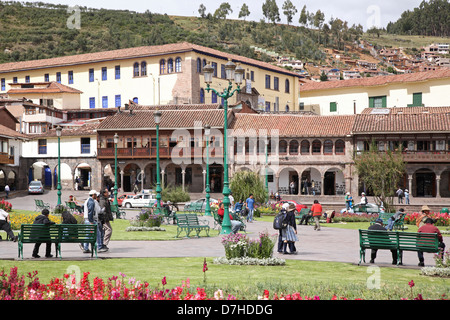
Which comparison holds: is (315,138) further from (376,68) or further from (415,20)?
(415,20)

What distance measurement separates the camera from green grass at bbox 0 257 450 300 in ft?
31.3

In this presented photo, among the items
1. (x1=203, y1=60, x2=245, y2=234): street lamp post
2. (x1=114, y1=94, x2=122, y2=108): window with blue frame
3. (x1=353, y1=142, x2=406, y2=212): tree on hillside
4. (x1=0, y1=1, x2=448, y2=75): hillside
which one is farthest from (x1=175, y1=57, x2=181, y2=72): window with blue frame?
(x1=203, y1=60, x2=245, y2=234): street lamp post

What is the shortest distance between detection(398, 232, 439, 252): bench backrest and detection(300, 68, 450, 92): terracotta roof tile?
54.6m

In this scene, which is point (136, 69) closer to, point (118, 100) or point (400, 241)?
point (118, 100)

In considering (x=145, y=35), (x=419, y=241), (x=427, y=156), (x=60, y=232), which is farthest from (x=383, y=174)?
(x=145, y=35)

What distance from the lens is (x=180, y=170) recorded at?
56125 millimetres

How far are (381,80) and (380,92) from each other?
1354mm

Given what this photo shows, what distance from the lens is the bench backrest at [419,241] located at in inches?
503

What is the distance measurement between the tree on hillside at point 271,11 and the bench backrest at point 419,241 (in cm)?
14436

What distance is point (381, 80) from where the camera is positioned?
68812 mm

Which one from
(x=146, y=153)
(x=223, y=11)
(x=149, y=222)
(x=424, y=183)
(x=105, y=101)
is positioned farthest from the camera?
(x=223, y=11)

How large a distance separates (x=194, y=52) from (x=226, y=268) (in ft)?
179
